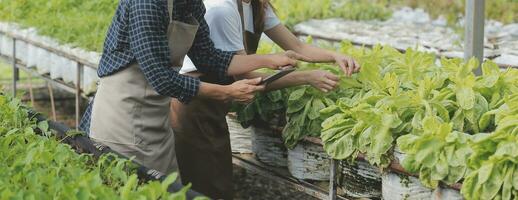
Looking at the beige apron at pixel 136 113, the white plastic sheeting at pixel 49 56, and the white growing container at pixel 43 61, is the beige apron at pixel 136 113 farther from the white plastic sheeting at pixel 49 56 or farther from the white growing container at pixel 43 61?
the white growing container at pixel 43 61

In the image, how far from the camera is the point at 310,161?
404 cm

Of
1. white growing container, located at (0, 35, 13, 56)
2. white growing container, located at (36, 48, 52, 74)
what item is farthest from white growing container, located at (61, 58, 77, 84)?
white growing container, located at (0, 35, 13, 56)

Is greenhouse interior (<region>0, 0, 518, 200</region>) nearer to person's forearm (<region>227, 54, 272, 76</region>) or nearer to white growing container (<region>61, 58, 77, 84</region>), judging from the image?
person's forearm (<region>227, 54, 272, 76</region>)

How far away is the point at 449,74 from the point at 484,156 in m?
0.79

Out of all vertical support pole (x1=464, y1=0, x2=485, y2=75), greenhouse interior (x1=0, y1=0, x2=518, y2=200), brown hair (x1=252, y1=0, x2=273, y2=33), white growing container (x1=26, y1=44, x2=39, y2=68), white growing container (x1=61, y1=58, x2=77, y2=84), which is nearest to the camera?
greenhouse interior (x1=0, y1=0, x2=518, y2=200)

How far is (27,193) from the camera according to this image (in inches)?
95.3

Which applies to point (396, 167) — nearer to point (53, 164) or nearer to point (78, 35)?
point (53, 164)

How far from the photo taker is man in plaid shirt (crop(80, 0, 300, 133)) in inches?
131

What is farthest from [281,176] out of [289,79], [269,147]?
[289,79]

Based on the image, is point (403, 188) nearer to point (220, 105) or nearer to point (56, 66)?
point (220, 105)

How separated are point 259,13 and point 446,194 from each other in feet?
4.34

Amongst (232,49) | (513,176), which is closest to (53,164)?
(232,49)

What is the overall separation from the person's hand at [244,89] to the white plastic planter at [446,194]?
2.55 feet

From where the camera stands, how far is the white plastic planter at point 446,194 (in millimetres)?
3219
